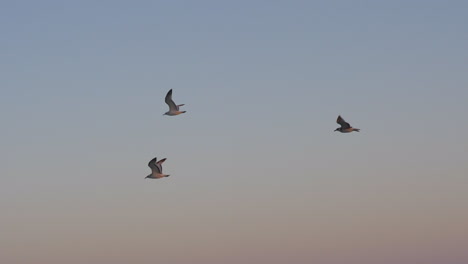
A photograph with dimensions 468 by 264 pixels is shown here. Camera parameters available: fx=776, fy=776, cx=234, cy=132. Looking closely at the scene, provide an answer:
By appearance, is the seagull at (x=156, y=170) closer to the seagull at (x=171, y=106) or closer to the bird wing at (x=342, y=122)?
the seagull at (x=171, y=106)

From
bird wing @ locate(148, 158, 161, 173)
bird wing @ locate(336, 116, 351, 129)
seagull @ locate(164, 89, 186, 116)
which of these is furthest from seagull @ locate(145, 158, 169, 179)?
bird wing @ locate(336, 116, 351, 129)

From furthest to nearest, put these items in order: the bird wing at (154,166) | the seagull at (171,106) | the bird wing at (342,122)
A: the seagull at (171,106), the bird wing at (342,122), the bird wing at (154,166)

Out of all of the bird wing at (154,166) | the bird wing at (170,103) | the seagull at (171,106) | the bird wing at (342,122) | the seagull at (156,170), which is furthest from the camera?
the bird wing at (170,103)

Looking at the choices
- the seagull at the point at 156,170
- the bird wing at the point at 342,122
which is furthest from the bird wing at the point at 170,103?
the bird wing at the point at 342,122

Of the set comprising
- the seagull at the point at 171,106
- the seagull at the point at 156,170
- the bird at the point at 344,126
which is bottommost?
the seagull at the point at 156,170

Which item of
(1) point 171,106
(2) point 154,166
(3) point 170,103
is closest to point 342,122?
(1) point 171,106

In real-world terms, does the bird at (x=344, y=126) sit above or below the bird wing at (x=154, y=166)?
above

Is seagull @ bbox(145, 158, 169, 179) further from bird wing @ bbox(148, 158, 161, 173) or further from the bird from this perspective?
the bird

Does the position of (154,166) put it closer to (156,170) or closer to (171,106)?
(156,170)

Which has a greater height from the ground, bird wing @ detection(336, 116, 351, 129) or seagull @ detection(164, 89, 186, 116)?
seagull @ detection(164, 89, 186, 116)

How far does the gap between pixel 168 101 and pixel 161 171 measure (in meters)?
10.1

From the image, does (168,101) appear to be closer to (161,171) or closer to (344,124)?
(161,171)

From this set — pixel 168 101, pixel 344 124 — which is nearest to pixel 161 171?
pixel 168 101

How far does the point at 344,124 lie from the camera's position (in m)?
98.3
